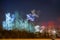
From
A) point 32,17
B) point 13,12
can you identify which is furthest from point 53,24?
point 13,12

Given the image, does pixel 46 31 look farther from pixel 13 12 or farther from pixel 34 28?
pixel 13 12

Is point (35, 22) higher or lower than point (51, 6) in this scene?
lower

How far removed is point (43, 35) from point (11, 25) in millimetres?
1206

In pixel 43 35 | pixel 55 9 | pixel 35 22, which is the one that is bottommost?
pixel 43 35

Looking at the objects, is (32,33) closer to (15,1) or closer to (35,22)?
(35,22)

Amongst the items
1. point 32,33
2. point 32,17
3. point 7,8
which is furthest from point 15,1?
point 32,33

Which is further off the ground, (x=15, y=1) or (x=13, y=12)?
(x=15, y=1)

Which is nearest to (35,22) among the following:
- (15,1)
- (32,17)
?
(32,17)

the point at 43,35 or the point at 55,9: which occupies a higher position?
the point at 55,9

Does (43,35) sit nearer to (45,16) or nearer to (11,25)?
(45,16)

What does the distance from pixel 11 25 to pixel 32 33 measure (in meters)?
0.81

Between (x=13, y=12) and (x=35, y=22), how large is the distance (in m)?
0.87

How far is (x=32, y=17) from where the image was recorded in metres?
6.45

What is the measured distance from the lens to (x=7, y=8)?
6.48 metres
